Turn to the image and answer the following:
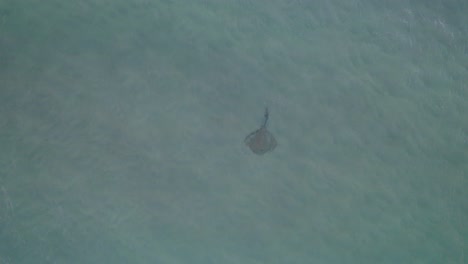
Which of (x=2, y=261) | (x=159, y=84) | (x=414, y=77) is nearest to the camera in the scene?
(x=414, y=77)

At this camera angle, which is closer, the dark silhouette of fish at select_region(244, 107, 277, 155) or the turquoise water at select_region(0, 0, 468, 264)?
the turquoise water at select_region(0, 0, 468, 264)

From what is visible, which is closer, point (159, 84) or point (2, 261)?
point (159, 84)

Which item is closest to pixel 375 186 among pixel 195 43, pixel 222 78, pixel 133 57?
pixel 222 78

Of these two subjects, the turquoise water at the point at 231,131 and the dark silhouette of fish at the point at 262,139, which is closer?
the turquoise water at the point at 231,131

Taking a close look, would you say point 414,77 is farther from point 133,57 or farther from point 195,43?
point 133,57

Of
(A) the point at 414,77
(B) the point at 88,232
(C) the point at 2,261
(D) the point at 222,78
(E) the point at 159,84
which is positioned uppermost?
(A) the point at 414,77

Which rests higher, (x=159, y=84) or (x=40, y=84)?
(x=159, y=84)

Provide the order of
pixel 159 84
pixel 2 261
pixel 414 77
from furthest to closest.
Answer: pixel 2 261, pixel 159 84, pixel 414 77
